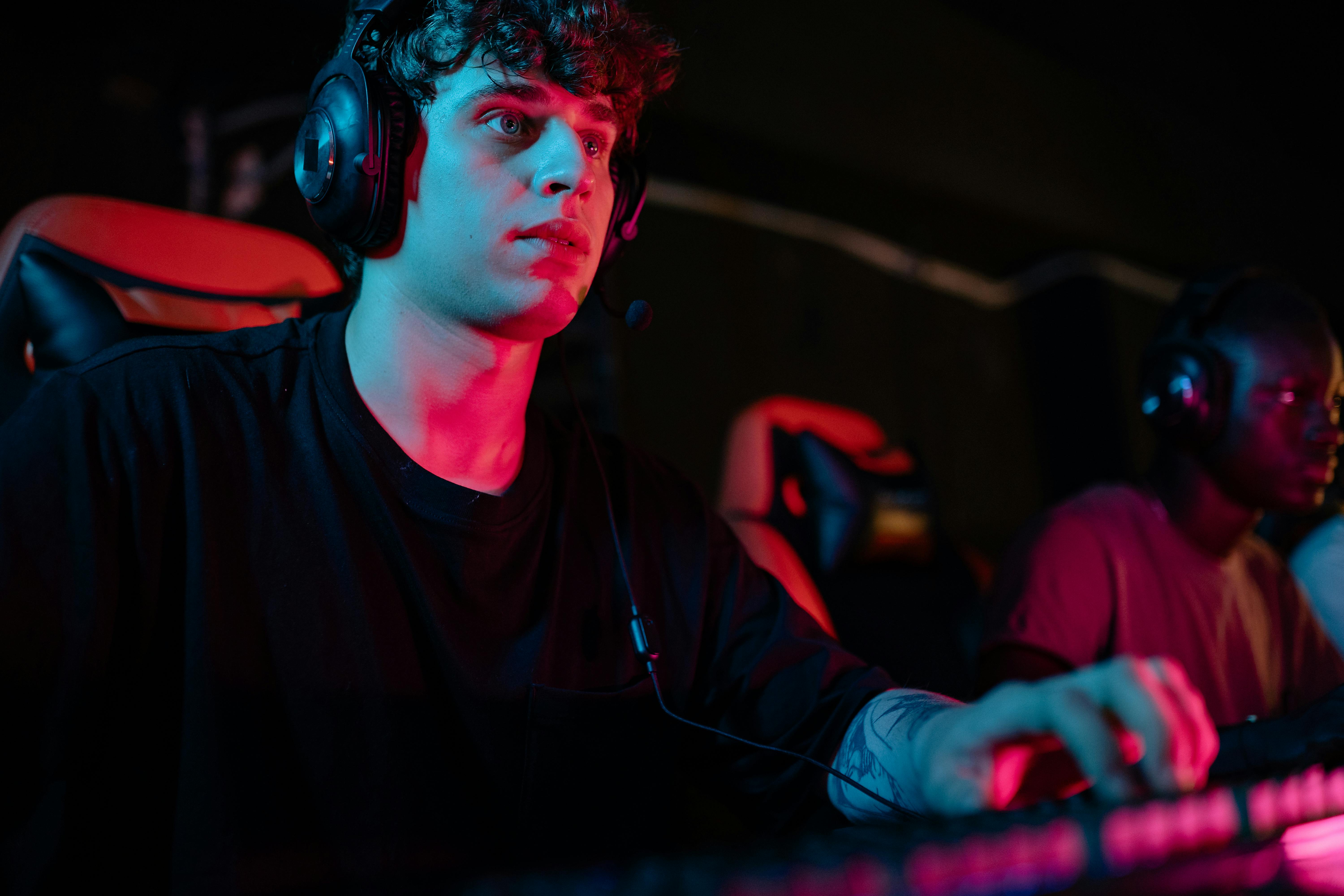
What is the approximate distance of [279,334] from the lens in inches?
32.9

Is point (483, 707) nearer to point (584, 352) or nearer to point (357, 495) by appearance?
point (357, 495)

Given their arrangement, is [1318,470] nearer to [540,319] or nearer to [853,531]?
[853,531]

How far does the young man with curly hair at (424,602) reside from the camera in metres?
0.62

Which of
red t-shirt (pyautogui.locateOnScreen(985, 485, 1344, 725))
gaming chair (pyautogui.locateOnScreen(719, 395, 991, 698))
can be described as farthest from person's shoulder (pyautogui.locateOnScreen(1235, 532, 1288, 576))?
gaming chair (pyautogui.locateOnScreen(719, 395, 991, 698))

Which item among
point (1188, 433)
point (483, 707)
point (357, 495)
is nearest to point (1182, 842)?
point (483, 707)

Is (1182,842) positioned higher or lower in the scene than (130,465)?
lower

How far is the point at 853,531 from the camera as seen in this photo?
147 cm

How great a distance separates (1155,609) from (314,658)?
1.22m

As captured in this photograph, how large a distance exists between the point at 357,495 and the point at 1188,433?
1.22m

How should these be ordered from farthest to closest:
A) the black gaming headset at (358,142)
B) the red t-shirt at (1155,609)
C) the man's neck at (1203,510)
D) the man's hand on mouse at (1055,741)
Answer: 1. the man's neck at (1203,510)
2. the red t-shirt at (1155,609)
3. the black gaming headset at (358,142)
4. the man's hand on mouse at (1055,741)

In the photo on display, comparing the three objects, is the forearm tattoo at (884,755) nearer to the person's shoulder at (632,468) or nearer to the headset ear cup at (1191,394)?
the person's shoulder at (632,468)

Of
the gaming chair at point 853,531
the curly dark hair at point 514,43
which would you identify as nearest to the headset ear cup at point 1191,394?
the gaming chair at point 853,531

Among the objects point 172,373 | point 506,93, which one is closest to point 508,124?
point 506,93

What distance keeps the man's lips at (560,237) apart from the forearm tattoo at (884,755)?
0.50 metres
